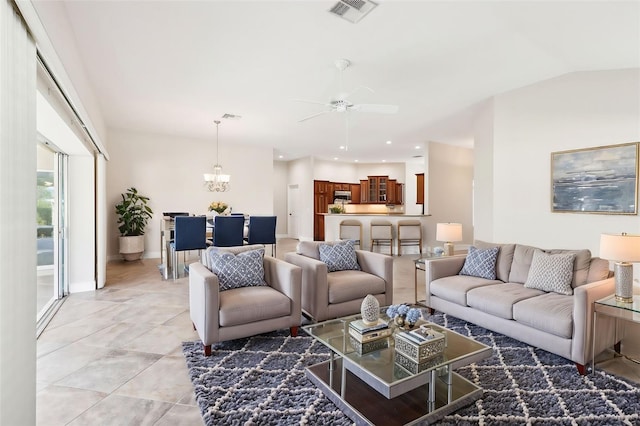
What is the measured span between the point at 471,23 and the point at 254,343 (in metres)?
3.45

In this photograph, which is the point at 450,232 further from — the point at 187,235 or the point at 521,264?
the point at 187,235

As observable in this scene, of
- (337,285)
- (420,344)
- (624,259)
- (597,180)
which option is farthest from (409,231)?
(420,344)

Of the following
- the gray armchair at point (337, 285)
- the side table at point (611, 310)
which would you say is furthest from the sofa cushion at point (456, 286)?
the side table at point (611, 310)

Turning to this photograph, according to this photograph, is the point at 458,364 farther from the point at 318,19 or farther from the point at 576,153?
the point at 576,153

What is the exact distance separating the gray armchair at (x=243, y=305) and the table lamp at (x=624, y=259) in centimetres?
256

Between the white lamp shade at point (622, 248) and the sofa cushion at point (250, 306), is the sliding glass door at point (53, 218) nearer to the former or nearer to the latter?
the sofa cushion at point (250, 306)

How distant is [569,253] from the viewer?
126 inches

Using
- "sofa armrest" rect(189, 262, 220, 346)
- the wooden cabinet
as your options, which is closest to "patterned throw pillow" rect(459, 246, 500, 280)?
"sofa armrest" rect(189, 262, 220, 346)

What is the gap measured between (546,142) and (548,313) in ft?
9.03

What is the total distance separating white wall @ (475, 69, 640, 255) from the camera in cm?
382

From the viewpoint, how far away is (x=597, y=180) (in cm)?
397

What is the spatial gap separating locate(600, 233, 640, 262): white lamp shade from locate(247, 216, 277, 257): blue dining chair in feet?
15.6

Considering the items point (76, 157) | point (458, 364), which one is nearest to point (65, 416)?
point (458, 364)

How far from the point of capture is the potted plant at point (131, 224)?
6883 millimetres
